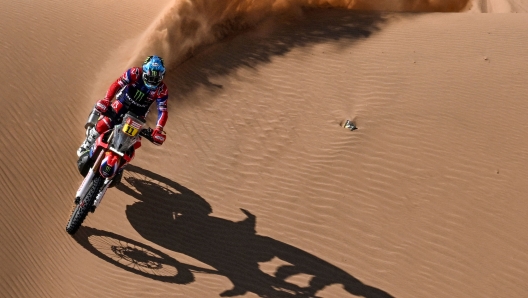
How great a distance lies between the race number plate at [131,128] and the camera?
Answer: 6.51 metres

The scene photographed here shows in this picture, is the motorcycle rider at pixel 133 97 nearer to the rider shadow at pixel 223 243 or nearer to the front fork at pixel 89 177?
the front fork at pixel 89 177

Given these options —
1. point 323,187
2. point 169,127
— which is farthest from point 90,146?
point 323,187

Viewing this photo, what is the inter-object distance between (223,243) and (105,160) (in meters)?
1.84

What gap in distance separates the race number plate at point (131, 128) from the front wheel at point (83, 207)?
0.78 m

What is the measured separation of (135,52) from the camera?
10.6 metres

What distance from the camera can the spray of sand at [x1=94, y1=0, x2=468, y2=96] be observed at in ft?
34.4

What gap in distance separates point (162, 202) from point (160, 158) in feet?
3.29

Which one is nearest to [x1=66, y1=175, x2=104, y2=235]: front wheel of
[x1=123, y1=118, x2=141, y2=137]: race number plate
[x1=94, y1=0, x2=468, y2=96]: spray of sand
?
[x1=123, y1=118, x2=141, y2=137]: race number plate

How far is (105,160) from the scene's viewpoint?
6707 mm

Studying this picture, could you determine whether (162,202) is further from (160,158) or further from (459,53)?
(459,53)

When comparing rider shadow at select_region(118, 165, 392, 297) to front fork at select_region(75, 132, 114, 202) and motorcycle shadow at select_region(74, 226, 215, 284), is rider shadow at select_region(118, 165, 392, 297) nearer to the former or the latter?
motorcycle shadow at select_region(74, 226, 215, 284)

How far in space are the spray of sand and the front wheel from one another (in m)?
3.01

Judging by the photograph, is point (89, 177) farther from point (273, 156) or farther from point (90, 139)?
point (273, 156)

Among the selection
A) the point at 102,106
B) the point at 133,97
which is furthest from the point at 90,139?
the point at 133,97
